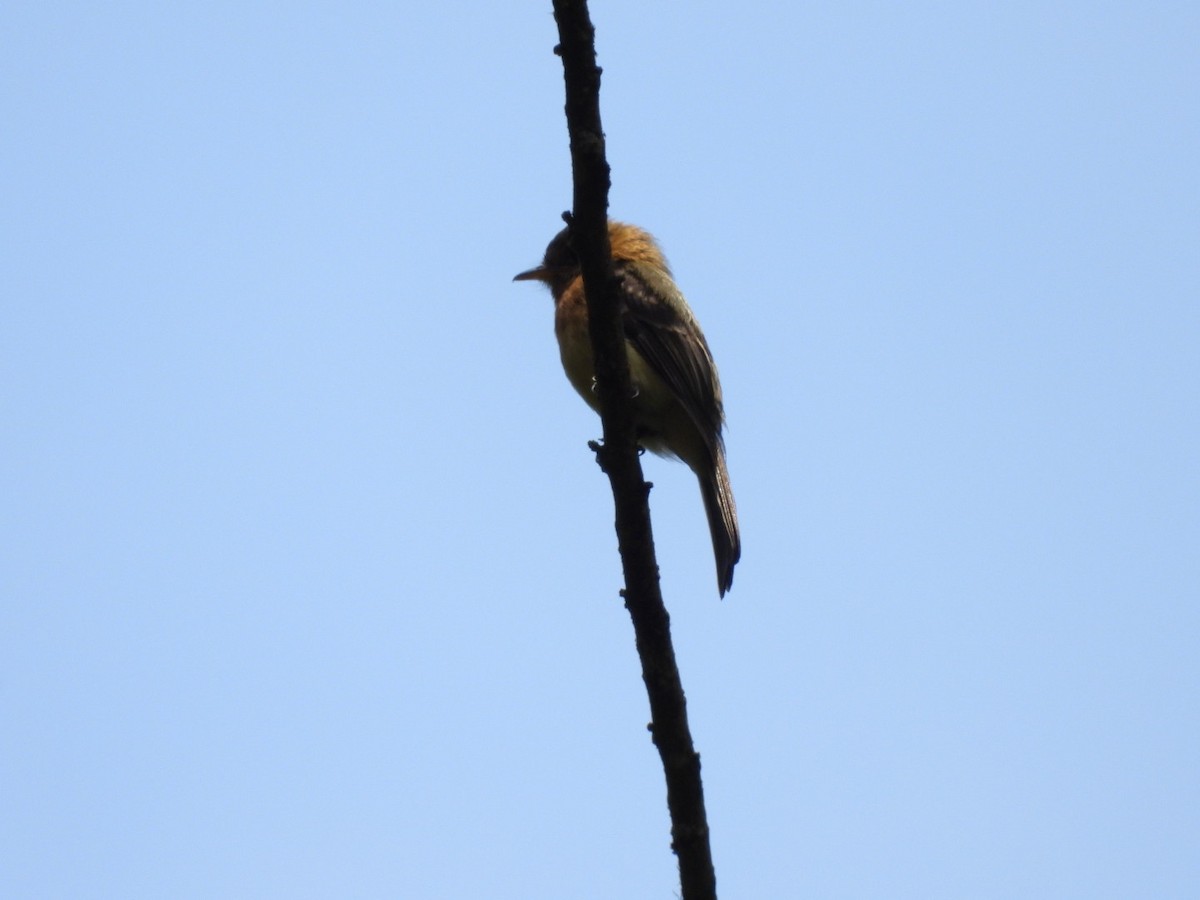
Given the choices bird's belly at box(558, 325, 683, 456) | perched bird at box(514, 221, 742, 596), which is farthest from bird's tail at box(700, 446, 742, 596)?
bird's belly at box(558, 325, 683, 456)

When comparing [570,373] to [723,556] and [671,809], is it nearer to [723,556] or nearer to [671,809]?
[723,556]

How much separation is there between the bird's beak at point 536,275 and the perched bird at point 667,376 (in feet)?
3.13

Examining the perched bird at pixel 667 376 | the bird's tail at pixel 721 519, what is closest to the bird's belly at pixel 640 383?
the perched bird at pixel 667 376

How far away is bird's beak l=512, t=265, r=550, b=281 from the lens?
8.22 meters

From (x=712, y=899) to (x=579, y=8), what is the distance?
247cm

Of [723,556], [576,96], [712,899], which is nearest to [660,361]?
[723,556]

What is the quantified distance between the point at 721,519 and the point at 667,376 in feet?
2.86

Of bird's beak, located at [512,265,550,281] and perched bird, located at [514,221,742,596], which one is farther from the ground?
bird's beak, located at [512,265,550,281]

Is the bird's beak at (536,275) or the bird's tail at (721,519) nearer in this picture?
the bird's tail at (721,519)

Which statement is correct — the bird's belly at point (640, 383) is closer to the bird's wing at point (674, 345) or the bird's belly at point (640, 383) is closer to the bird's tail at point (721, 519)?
the bird's wing at point (674, 345)

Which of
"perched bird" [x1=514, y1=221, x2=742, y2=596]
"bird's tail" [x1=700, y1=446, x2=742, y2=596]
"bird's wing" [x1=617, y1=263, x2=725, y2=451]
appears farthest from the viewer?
"bird's wing" [x1=617, y1=263, x2=725, y2=451]

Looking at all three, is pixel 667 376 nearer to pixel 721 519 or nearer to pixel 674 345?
pixel 674 345

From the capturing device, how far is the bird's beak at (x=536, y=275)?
27.0 feet

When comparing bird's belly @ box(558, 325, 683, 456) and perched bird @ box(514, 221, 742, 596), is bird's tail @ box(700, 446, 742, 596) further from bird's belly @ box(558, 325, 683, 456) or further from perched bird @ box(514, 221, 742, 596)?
bird's belly @ box(558, 325, 683, 456)
